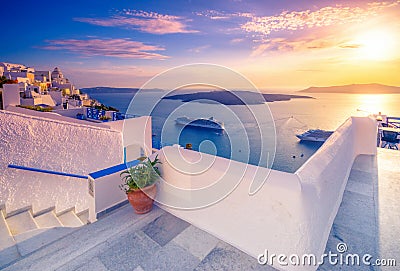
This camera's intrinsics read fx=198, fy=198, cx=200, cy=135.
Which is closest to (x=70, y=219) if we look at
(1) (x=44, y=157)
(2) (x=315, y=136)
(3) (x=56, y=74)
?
(1) (x=44, y=157)

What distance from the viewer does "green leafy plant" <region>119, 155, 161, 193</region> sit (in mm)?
2178

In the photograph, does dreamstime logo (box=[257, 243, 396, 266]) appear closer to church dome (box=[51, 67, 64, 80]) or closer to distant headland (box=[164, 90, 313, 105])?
distant headland (box=[164, 90, 313, 105])

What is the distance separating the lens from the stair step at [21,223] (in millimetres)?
2553

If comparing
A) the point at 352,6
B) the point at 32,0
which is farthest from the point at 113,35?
the point at 352,6

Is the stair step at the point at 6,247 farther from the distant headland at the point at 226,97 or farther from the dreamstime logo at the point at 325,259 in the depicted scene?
the distant headland at the point at 226,97

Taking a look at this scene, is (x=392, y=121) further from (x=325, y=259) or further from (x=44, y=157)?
(x=44, y=157)

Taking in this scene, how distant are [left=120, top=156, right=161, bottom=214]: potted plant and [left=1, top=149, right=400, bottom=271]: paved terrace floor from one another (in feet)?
0.41

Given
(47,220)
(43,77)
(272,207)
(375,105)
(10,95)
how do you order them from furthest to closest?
(375,105), (43,77), (10,95), (47,220), (272,207)

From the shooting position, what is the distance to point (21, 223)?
2713 mm

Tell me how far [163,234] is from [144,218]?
1.21ft

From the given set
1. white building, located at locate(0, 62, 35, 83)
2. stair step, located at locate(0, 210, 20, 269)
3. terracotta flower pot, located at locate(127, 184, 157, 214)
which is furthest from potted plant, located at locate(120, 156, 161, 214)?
white building, located at locate(0, 62, 35, 83)

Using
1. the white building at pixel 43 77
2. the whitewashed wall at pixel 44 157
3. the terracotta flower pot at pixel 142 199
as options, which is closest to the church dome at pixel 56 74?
the white building at pixel 43 77

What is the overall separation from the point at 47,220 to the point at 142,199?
1893 millimetres

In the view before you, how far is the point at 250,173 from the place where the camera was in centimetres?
163
